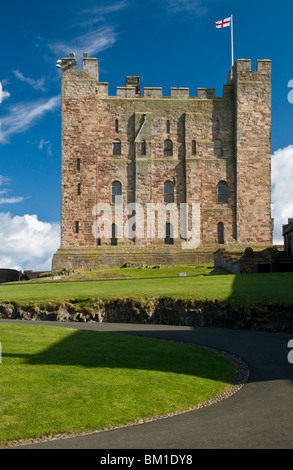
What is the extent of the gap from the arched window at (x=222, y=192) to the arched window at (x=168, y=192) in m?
5.36

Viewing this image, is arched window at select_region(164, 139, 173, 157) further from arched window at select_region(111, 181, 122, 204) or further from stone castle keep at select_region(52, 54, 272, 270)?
arched window at select_region(111, 181, 122, 204)

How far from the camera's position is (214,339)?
16.9m

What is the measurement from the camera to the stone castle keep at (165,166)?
5575cm

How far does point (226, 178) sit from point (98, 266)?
57.8 feet

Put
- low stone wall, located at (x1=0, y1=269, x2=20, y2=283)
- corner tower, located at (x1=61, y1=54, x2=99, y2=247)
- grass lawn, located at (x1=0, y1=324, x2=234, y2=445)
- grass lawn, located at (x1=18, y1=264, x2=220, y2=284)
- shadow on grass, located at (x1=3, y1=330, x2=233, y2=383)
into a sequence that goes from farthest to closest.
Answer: corner tower, located at (x1=61, y1=54, x2=99, y2=247) < low stone wall, located at (x1=0, y1=269, x2=20, y2=283) < grass lawn, located at (x1=18, y1=264, x2=220, y2=284) < shadow on grass, located at (x1=3, y1=330, x2=233, y2=383) < grass lawn, located at (x1=0, y1=324, x2=234, y2=445)

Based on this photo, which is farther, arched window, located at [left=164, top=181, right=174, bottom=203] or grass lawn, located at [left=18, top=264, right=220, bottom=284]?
arched window, located at [left=164, top=181, right=174, bottom=203]

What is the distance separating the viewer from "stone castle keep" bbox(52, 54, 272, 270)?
55.8 m

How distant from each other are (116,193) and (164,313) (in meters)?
36.2

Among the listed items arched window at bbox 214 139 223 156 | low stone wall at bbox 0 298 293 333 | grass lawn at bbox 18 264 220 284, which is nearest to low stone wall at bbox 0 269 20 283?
grass lawn at bbox 18 264 220 284

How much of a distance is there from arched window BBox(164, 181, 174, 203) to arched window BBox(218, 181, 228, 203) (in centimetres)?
536

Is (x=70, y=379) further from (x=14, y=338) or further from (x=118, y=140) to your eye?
(x=118, y=140)

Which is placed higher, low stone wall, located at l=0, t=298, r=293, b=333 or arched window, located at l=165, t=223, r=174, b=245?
arched window, located at l=165, t=223, r=174, b=245

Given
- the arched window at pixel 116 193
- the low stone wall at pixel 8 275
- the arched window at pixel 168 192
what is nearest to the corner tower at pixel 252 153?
the arched window at pixel 168 192

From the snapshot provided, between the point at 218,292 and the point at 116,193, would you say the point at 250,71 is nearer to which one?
the point at 116,193
